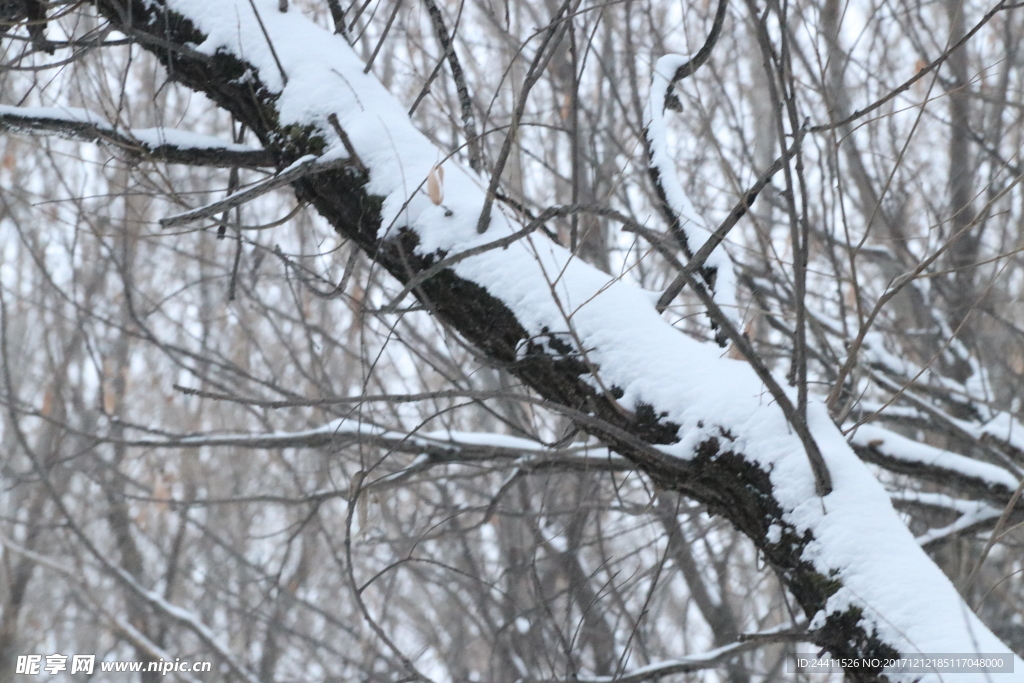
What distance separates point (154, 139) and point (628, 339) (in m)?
1.25

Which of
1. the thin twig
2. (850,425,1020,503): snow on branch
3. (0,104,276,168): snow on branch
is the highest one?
(0,104,276,168): snow on branch

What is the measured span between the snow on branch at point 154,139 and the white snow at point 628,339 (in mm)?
184

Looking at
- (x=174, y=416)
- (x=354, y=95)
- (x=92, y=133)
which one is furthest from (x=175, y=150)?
(x=174, y=416)

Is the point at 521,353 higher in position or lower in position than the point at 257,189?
lower

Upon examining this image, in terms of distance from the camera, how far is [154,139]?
1.93 m

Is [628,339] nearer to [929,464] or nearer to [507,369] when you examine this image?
[507,369]

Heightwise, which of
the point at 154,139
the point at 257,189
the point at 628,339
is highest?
the point at 154,139

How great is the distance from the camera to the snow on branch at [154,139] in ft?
6.19

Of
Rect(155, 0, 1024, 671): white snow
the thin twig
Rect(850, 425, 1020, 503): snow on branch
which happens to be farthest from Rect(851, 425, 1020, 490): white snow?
the thin twig

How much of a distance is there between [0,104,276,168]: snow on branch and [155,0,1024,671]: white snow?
184 millimetres

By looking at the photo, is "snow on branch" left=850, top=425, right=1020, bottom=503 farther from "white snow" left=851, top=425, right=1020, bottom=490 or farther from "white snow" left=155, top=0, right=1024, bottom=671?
"white snow" left=155, top=0, right=1024, bottom=671

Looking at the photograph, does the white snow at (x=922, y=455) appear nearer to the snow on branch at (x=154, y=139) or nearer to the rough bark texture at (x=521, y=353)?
the rough bark texture at (x=521, y=353)

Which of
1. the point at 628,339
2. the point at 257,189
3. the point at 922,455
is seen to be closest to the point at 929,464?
the point at 922,455

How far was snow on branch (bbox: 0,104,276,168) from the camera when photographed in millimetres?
1887
